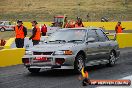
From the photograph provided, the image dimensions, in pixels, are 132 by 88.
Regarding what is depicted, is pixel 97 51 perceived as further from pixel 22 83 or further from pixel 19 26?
pixel 19 26

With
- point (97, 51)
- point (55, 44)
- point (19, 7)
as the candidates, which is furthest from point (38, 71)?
point (19, 7)

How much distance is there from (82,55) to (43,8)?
6436 cm

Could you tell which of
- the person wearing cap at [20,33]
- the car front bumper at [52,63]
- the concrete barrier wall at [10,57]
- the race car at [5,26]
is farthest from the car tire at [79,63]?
the race car at [5,26]

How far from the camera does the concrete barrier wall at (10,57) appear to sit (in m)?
16.0

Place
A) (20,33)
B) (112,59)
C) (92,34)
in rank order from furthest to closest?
(20,33) < (112,59) < (92,34)

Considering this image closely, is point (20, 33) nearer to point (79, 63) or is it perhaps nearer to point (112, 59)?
point (112, 59)

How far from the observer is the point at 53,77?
480 inches

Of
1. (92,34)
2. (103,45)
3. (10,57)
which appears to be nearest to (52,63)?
(92,34)

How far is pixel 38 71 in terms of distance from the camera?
1338 centimetres

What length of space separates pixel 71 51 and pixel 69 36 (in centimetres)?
125

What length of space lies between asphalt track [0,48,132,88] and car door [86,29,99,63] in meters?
0.46

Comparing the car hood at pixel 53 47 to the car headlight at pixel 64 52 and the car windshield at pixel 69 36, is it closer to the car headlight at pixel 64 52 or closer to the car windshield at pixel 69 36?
the car headlight at pixel 64 52

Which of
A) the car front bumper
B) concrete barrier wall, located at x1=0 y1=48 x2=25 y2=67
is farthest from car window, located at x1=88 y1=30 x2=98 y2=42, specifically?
concrete barrier wall, located at x1=0 y1=48 x2=25 y2=67

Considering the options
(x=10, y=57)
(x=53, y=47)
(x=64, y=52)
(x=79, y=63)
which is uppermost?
(x=53, y=47)
